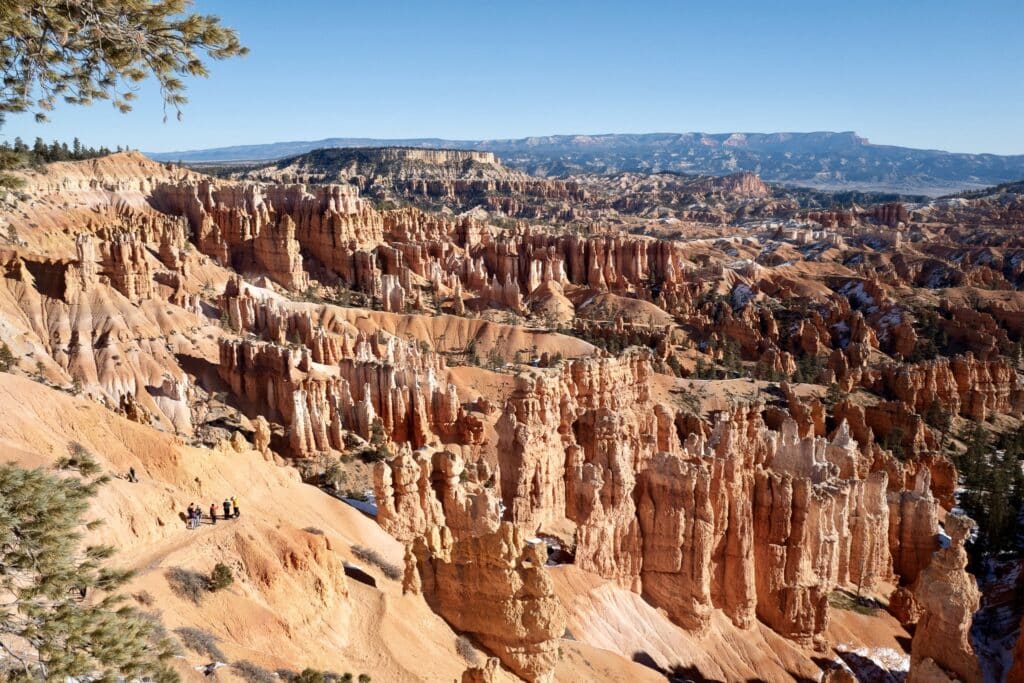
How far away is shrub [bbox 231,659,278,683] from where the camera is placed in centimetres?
1148

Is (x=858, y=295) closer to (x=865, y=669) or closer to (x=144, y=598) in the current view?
(x=865, y=669)

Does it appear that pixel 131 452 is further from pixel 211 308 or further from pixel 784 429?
pixel 211 308

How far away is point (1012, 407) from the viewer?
55469mm

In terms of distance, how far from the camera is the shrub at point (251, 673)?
11484mm

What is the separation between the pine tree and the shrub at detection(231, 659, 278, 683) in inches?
117

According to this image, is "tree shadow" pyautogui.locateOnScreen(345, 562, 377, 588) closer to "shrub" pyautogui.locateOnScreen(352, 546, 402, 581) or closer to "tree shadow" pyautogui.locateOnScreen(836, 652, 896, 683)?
"shrub" pyautogui.locateOnScreen(352, 546, 402, 581)

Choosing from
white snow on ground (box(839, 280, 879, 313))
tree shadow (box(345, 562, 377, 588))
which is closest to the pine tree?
tree shadow (box(345, 562, 377, 588))

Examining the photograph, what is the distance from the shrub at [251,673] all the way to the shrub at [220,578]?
2067 mm

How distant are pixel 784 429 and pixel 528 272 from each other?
58155 millimetres

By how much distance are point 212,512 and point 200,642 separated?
13.1ft

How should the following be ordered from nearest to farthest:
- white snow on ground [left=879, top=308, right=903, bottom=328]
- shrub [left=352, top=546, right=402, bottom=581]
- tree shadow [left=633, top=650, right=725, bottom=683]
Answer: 1. shrub [left=352, top=546, right=402, bottom=581]
2. tree shadow [left=633, top=650, right=725, bottom=683]
3. white snow on ground [left=879, top=308, right=903, bottom=328]

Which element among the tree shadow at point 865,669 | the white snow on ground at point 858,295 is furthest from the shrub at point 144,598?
the white snow on ground at point 858,295

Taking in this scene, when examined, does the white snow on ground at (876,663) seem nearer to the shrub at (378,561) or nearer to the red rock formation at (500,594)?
the red rock formation at (500,594)

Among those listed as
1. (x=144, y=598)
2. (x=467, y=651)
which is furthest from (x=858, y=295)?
(x=144, y=598)
